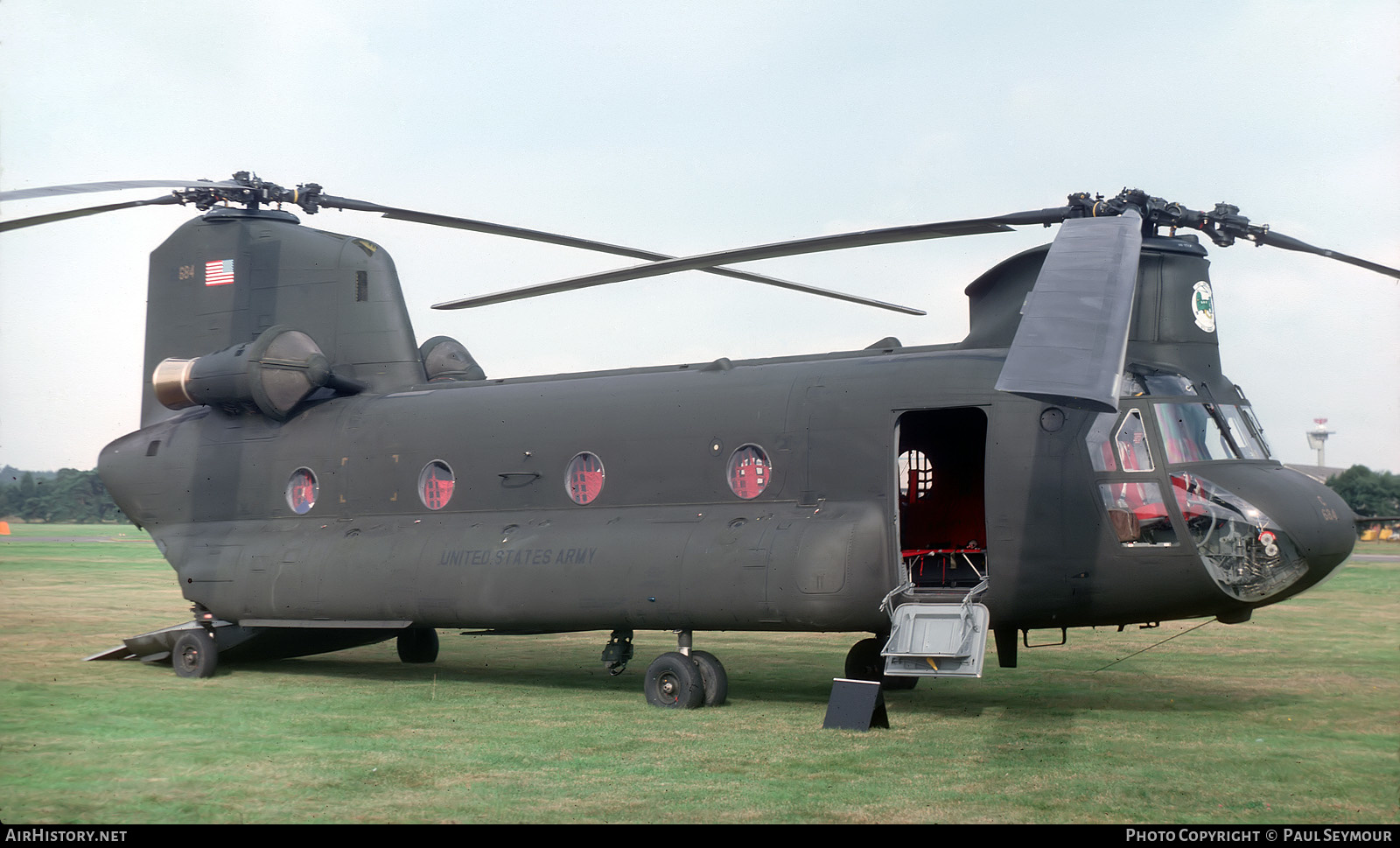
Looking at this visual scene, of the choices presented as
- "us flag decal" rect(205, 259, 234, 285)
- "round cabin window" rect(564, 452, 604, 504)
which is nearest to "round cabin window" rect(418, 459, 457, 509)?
"round cabin window" rect(564, 452, 604, 504)

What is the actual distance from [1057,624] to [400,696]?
20.9ft

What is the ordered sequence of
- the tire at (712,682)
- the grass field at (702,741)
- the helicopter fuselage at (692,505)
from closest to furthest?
the grass field at (702,741) < the helicopter fuselage at (692,505) < the tire at (712,682)

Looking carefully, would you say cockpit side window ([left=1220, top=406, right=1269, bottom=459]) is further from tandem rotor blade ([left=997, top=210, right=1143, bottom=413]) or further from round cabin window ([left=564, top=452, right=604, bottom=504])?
round cabin window ([left=564, top=452, right=604, bottom=504])

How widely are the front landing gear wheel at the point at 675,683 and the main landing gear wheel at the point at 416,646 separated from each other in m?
4.96

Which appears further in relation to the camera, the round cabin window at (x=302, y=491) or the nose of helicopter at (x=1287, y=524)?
the round cabin window at (x=302, y=491)

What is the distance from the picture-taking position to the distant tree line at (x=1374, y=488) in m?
39.6

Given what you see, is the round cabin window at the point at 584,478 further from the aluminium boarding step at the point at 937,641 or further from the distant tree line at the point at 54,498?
the distant tree line at the point at 54,498

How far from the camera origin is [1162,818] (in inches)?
272

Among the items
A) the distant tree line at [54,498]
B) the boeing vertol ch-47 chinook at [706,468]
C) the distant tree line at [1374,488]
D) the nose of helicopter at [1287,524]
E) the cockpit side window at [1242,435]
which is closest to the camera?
the nose of helicopter at [1287,524]

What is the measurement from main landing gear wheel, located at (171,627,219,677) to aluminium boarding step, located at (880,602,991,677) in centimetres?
809

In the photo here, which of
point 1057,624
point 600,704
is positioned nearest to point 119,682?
point 600,704

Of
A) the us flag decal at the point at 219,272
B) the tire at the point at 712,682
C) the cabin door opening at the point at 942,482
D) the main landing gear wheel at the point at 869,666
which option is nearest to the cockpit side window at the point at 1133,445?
the cabin door opening at the point at 942,482

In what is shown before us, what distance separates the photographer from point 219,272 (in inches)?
610

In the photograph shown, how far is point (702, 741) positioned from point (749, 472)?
3006 millimetres
